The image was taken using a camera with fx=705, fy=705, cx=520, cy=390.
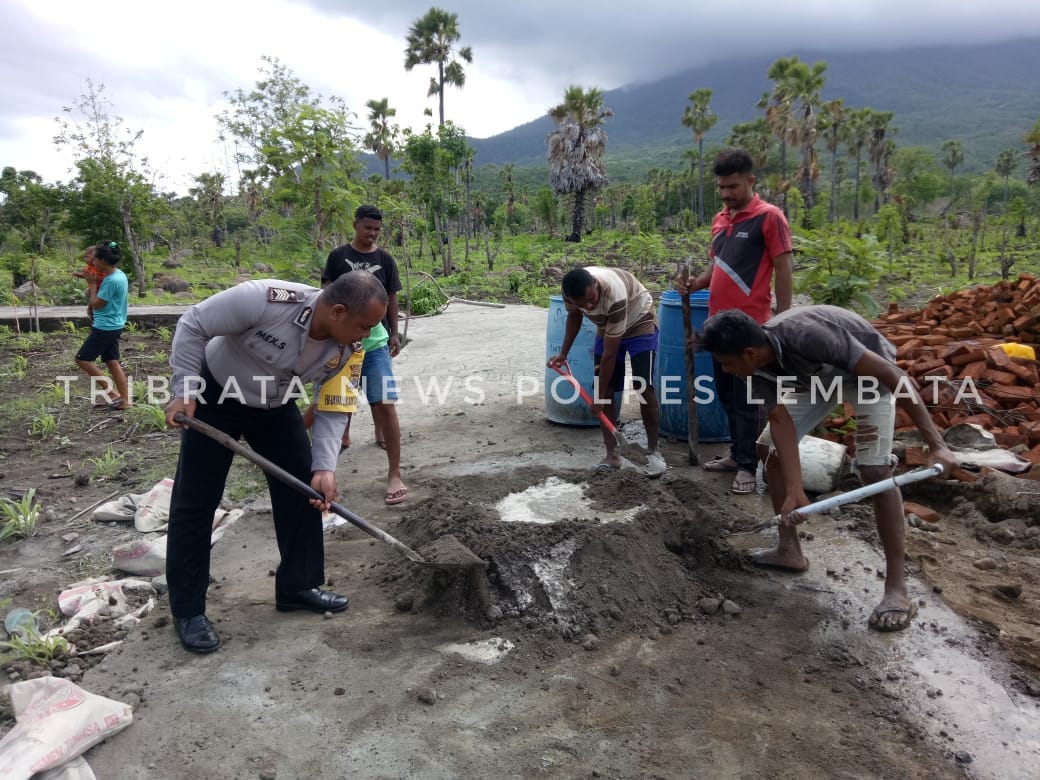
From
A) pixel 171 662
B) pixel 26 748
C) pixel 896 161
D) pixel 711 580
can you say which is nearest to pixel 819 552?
pixel 711 580

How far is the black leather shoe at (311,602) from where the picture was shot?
2965 mm

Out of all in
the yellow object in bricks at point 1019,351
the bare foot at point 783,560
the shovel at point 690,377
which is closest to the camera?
the bare foot at point 783,560

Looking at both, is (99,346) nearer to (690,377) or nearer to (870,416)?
(690,377)

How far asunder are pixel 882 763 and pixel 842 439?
2819 mm

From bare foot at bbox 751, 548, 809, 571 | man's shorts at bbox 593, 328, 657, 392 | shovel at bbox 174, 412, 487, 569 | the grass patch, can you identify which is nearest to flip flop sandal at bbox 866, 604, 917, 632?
bare foot at bbox 751, 548, 809, 571

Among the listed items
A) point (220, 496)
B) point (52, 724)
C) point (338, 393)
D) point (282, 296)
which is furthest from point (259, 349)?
point (52, 724)

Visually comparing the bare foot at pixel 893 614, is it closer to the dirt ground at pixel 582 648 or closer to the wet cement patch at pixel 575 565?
the dirt ground at pixel 582 648

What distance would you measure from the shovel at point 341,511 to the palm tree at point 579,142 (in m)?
32.4

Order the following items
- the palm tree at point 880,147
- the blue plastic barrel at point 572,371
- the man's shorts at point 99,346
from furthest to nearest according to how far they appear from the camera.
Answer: the palm tree at point 880,147, the man's shorts at point 99,346, the blue plastic barrel at point 572,371

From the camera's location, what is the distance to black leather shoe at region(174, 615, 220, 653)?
2674 mm

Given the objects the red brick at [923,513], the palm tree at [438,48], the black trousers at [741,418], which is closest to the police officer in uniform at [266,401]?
the black trousers at [741,418]

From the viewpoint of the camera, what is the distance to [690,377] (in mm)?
4426

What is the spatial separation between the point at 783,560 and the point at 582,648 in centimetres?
106

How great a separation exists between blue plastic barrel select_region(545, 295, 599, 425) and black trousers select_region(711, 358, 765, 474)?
1.12 meters
